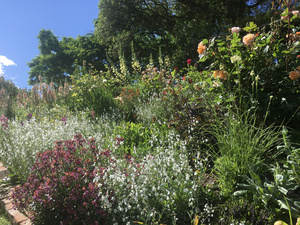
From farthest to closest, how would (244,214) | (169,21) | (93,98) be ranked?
(169,21) → (93,98) → (244,214)

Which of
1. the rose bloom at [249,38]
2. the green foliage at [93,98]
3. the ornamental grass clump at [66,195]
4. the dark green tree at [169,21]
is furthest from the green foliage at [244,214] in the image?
the dark green tree at [169,21]

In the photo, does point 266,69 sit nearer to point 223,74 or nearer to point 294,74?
point 294,74

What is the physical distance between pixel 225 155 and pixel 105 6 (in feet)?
48.4

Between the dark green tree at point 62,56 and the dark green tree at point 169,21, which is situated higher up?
the dark green tree at point 62,56

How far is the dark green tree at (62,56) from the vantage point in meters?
23.4

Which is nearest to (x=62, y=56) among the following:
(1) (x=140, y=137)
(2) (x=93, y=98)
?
(2) (x=93, y=98)

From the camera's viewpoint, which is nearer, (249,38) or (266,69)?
(249,38)

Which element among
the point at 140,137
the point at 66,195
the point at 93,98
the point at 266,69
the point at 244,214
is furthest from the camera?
the point at 93,98

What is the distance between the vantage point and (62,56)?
25.9m

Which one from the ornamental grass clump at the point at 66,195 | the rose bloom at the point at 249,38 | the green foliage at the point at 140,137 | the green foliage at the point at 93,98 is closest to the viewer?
the ornamental grass clump at the point at 66,195

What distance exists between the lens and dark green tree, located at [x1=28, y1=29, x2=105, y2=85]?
76.9 ft

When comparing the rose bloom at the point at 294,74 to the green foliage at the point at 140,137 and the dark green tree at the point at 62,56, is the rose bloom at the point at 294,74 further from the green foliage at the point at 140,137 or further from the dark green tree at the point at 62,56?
the dark green tree at the point at 62,56

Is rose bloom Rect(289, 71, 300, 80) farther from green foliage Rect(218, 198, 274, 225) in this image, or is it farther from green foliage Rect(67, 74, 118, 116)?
green foliage Rect(67, 74, 118, 116)

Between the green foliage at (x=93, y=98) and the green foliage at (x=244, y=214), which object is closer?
the green foliage at (x=244, y=214)
